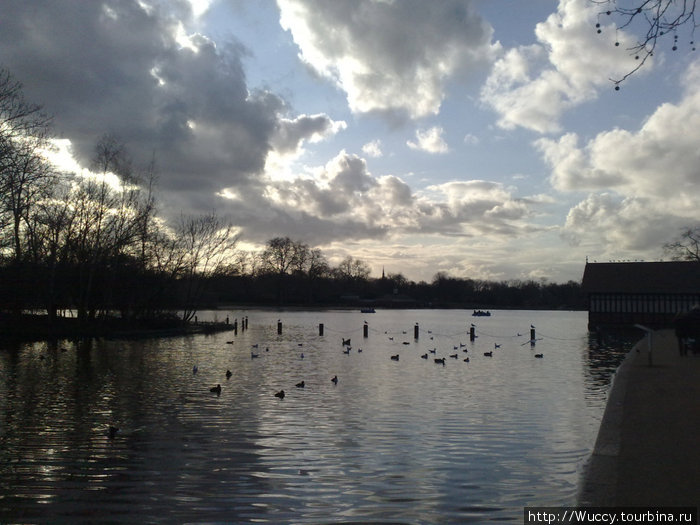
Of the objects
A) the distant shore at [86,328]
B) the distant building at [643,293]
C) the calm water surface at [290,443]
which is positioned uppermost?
the distant building at [643,293]

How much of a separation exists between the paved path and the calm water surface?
26.8 inches

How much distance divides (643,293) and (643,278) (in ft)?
4.83

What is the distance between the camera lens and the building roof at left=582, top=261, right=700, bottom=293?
1754 inches

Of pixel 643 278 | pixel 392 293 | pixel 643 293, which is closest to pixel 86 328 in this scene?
pixel 643 293

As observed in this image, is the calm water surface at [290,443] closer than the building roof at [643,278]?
Yes

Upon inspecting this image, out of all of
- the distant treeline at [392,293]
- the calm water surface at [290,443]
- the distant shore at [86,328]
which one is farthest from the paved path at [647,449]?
the distant treeline at [392,293]

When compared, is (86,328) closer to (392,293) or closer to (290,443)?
(290,443)

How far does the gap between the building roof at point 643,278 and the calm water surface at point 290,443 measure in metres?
27.7

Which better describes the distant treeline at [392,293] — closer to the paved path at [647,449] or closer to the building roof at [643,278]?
the building roof at [643,278]

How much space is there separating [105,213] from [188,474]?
34.3 meters

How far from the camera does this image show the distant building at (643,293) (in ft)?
146

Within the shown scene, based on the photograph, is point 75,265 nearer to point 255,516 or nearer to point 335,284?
point 255,516

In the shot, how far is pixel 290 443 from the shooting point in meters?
9.93

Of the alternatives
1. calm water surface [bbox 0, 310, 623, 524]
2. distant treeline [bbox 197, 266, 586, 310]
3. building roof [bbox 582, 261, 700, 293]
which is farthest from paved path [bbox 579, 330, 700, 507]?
distant treeline [bbox 197, 266, 586, 310]
